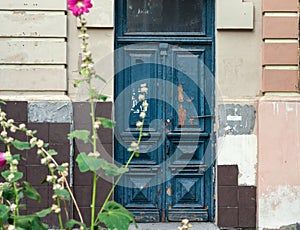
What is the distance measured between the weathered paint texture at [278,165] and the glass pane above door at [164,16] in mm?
1356

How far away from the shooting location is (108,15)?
6.58 m

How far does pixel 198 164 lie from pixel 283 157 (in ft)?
3.40

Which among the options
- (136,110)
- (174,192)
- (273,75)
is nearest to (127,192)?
(174,192)

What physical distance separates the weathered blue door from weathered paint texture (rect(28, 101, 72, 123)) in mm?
723

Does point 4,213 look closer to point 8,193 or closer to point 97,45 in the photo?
point 8,193

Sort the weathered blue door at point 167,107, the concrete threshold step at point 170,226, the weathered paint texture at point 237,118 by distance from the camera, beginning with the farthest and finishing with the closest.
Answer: the weathered blue door at point 167,107
the weathered paint texture at point 237,118
the concrete threshold step at point 170,226

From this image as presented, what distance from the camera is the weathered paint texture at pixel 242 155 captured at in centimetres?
662

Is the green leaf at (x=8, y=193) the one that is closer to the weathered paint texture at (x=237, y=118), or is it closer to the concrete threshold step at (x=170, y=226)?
the concrete threshold step at (x=170, y=226)

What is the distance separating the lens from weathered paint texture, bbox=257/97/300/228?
6.52 meters

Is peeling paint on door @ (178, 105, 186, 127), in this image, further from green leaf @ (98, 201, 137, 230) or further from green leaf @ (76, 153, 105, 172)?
green leaf @ (76, 153, 105, 172)

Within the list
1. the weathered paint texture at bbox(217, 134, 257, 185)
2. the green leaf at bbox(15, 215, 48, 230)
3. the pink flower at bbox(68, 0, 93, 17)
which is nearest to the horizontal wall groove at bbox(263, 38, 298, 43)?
the weathered paint texture at bbox(217, 134, 257, 185)

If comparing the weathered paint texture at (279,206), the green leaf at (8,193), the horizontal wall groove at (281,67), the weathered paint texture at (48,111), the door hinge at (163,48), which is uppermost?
the door hinge at (163,48)

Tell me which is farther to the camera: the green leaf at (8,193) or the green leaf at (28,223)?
the green leaf at (8,193)

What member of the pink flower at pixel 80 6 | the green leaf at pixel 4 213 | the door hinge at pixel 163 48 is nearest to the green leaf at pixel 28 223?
the green leaf at pixel 4 213
